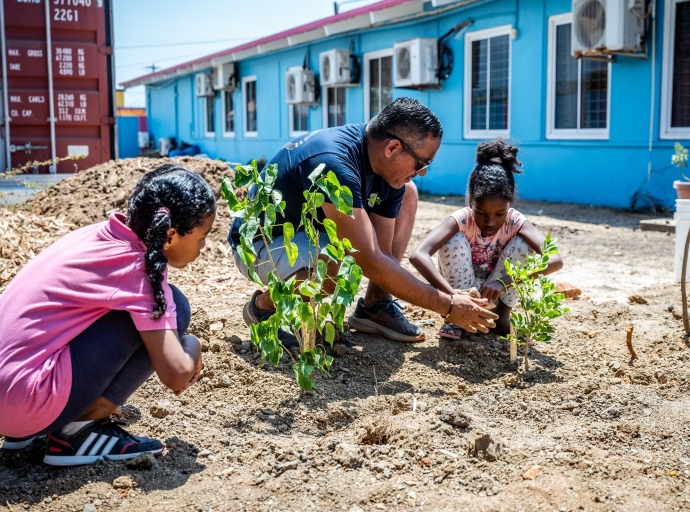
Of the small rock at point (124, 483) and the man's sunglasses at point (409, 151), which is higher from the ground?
the man's sunglasses at point (409, 151)

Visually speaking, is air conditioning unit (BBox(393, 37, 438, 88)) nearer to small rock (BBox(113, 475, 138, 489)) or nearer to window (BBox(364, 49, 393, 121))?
window (BBox(364, 49, 393, 121))

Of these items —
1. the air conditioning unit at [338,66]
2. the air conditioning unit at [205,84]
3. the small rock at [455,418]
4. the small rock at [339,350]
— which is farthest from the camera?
the air conditioning unit at [205,84]

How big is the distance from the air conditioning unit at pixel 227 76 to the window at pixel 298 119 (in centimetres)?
295

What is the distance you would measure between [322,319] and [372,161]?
35.4 inches

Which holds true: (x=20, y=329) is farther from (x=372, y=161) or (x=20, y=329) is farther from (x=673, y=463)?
(x=673, y=463)

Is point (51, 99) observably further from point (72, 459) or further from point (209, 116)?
point (209, 116)

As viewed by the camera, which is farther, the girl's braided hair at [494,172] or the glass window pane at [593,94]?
the glass window pane at [593,94]

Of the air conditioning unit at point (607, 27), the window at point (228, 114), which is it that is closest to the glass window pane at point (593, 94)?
the air conditioning unit at point (607, 27)

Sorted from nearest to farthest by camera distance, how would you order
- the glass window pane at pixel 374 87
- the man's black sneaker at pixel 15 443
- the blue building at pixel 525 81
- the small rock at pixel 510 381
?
the man's black sneaker at pixel 15 443 → the small rock at pixel 510 381 → the blue building at pixel 525 81 → the glass window pane at pixel 374 87

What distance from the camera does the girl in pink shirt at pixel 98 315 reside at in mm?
2139

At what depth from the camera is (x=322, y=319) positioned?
2799 millimetres

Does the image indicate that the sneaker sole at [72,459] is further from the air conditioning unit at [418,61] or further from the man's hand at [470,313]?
the air conditioning unit at [418,61]

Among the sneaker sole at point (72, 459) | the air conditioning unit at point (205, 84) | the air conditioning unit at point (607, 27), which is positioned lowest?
the sneaker sole at point (72, 459)

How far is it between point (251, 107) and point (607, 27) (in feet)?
39.6
